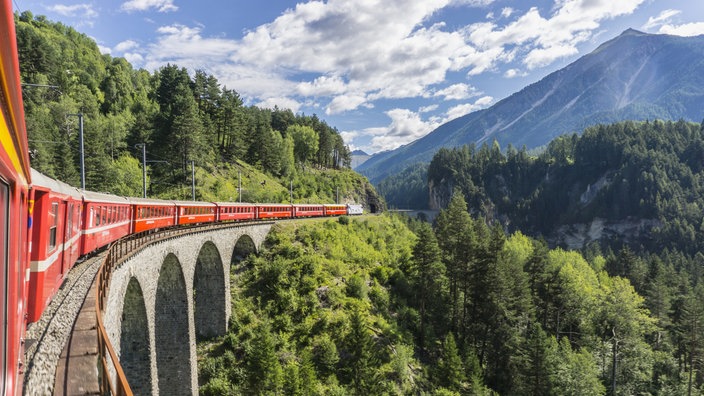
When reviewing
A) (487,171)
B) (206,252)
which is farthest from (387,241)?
Answer: (487,171)

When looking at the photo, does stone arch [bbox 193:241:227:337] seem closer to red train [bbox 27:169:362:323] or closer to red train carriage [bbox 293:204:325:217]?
red train [bbox 27:169:362:323]

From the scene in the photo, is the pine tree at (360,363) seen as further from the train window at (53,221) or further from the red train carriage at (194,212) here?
the train window at (53,221)

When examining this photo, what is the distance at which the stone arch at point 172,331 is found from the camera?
1920 cm

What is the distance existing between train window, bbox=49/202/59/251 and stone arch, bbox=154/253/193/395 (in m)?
11.1

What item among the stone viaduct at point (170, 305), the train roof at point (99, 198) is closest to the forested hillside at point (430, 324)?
the stone viaduct at point (170, 305)

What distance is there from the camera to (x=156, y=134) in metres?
52.2

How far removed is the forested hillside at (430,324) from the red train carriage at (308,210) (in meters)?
3.34

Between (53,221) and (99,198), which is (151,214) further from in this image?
(53,221)

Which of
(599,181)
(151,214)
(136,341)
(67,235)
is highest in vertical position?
(599,181)

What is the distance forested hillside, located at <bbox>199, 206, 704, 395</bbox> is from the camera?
25953 millimetres

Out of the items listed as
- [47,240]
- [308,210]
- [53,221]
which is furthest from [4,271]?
[308,210]

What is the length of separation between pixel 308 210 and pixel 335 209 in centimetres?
825

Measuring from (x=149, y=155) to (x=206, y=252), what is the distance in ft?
113

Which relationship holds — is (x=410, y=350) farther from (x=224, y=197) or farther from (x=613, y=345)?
(x=224, y=197)
